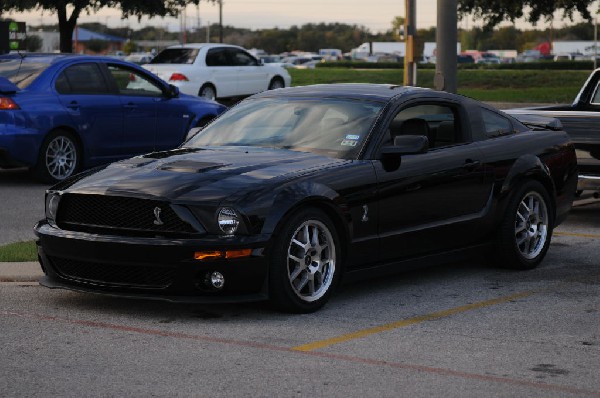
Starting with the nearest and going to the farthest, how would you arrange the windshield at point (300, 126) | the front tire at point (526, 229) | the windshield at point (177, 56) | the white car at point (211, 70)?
the windshield at point (300, 126) < the front tire at point (526, 229) < the white car at point (211, 70) < the windshield at point (177, 56)

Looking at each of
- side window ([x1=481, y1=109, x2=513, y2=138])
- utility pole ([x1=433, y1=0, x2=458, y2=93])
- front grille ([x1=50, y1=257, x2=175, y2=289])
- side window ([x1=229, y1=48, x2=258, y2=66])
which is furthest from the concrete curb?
side window ([x1=229, y1=48, x2=258, y2=66])

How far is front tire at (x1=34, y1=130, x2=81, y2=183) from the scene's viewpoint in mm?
15836

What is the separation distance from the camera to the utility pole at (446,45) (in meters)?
19.4

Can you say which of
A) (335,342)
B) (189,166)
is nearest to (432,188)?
(189,166)

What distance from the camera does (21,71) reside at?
636 inches

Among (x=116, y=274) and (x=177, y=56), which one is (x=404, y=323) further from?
(x=177, y=56)

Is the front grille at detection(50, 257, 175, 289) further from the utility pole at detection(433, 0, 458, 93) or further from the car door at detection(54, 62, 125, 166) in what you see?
the utility pole at detection(433, 0, 458, 93)

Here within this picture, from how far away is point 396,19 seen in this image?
606ft

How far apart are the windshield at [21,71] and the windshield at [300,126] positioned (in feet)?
23.5

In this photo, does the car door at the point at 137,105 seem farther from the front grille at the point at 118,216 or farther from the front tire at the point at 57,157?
the front grille at the point at 118,216

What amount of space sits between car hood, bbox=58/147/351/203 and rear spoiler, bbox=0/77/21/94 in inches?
289

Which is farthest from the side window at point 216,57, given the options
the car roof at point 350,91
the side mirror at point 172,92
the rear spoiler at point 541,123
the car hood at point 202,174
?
the car hood at point 202,174

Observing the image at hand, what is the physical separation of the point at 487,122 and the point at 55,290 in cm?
359

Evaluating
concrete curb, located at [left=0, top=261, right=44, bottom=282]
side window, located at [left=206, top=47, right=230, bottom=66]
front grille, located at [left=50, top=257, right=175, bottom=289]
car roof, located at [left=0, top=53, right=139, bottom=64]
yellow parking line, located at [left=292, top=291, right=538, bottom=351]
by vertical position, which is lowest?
yellow parking line, located at [left=292, top=291, right=538, bottom=351]
